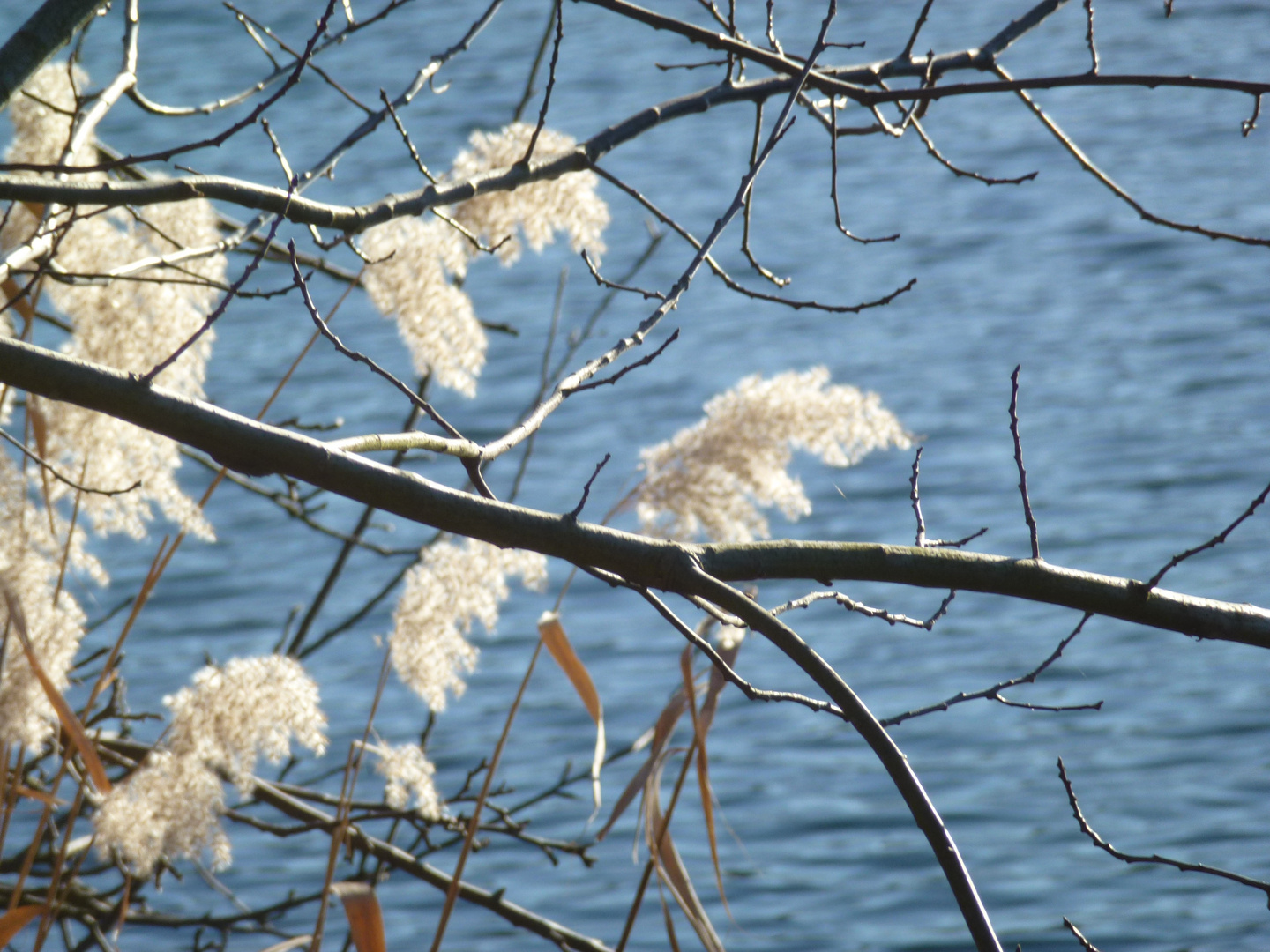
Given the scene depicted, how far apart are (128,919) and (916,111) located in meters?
1.54

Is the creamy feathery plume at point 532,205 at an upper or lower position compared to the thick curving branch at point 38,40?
upper

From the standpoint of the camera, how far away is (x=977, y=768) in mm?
3119

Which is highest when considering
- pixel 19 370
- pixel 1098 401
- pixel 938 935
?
pixel 1098 401

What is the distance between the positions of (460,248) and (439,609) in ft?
1.43

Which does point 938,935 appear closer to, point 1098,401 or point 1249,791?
point 1249,791

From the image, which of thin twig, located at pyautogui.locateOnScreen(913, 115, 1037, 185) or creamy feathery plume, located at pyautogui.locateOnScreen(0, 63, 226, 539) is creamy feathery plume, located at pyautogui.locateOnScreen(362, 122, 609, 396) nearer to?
creamy feathery plume, located at pyautogui.locateOnScreen(0, 63, 226, 539)

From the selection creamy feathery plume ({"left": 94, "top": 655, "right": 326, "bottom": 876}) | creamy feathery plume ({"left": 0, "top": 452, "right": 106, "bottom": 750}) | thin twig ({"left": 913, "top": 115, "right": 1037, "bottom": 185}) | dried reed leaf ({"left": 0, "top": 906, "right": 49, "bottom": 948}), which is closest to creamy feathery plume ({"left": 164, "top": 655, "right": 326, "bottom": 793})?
creamy feathery plume ({"left": 94, "top": 655, "right": 326, "bottom": 876})

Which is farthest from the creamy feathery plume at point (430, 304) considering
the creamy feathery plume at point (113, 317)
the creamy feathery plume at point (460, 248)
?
the creamy feathery plume at point (113, 317)

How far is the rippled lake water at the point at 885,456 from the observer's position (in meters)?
2.86

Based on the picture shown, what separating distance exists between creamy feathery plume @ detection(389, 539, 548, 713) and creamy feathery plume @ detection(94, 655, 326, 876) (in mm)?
153

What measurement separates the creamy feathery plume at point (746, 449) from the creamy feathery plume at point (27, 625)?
0.68 metres

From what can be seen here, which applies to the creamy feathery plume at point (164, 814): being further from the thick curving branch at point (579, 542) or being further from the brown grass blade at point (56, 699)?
the thick curving branch at point (579, 542)

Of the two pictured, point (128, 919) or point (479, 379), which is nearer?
point (128, 919)

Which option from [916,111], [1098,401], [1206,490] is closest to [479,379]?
[1098,401]
